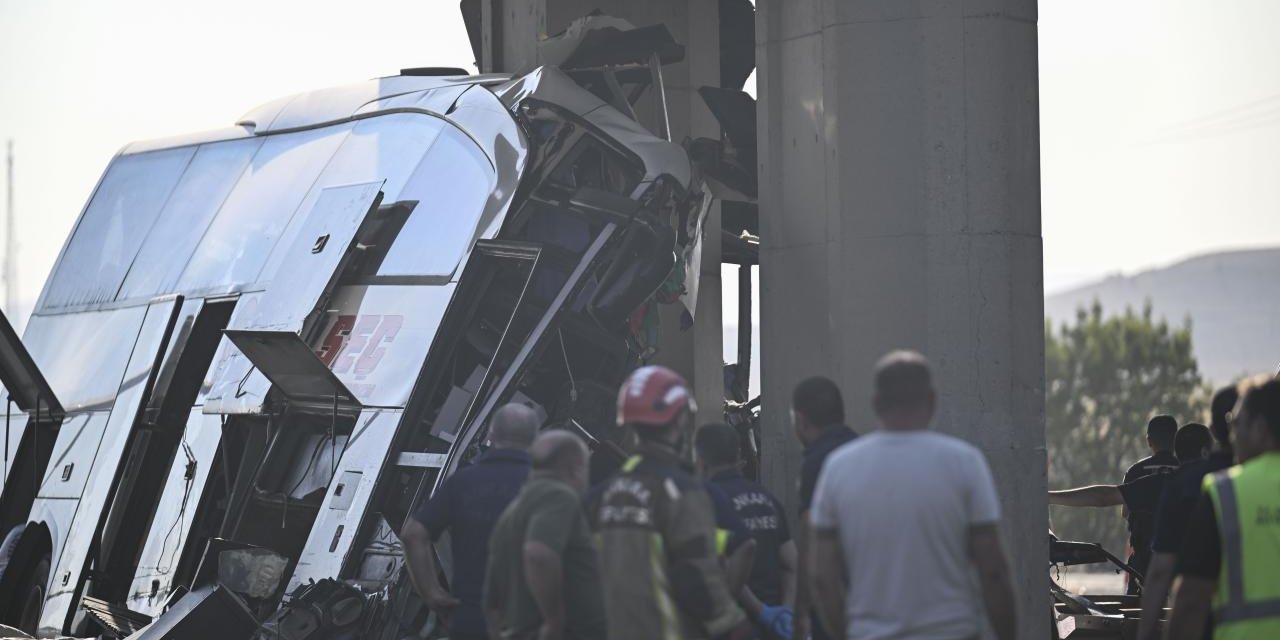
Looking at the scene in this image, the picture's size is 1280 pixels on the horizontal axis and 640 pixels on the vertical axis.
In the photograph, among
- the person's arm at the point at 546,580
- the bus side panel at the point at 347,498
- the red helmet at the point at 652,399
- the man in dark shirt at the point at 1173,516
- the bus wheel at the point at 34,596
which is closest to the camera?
the red helmet at the point at 652,399

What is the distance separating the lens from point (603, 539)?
650 centimetres

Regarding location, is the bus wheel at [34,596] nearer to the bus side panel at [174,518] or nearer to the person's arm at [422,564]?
the bus side panel at [174,518]

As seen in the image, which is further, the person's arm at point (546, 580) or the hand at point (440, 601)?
the hand at point (440, 601)

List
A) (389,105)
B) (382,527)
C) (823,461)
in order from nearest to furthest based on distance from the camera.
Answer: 1. (823,461)
2. (382,527)
3. (389,105)

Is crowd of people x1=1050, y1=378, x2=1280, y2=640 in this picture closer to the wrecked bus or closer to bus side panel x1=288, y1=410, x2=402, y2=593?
the wrecked bus

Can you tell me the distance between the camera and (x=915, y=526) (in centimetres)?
574

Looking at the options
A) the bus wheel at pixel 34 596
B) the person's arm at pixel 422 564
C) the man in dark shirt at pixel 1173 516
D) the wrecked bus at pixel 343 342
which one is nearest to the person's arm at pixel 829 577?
the man in dark shirt at pixel 1173 516

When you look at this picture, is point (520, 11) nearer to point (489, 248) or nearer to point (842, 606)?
point (489, 248)

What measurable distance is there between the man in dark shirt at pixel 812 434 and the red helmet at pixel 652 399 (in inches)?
32.0

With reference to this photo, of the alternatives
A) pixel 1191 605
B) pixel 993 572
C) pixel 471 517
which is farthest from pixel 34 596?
pixel 1191 605

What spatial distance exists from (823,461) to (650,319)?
4857mm

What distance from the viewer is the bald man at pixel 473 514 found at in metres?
7.99

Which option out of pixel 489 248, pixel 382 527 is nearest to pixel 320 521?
pixel 382 527

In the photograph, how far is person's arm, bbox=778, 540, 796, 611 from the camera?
796 centimetres
